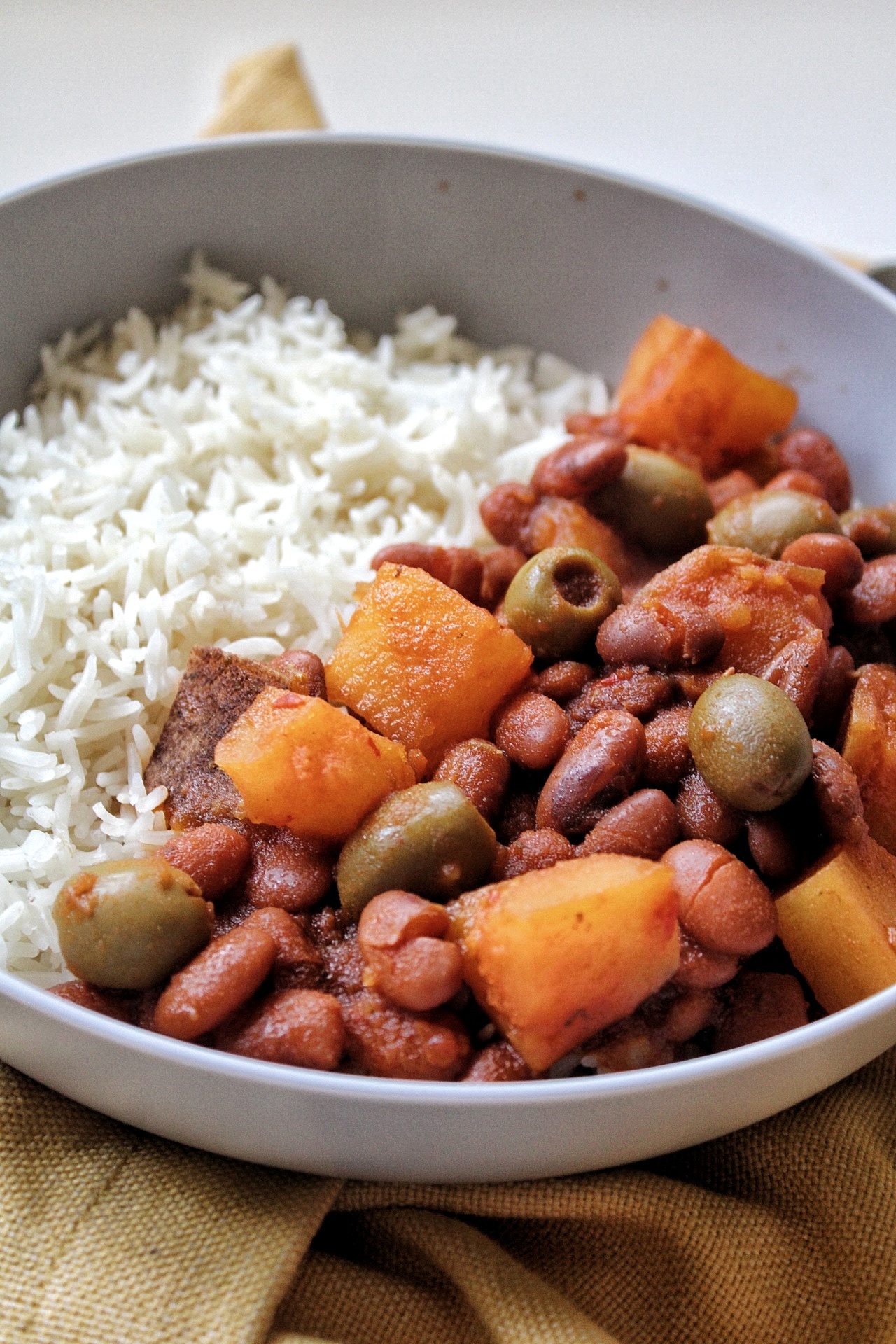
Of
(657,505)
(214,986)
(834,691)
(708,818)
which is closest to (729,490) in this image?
(657,505)

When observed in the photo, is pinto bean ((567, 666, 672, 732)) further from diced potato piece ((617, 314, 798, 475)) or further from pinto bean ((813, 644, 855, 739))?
diced potato piece ((617, 314, 798, 475))

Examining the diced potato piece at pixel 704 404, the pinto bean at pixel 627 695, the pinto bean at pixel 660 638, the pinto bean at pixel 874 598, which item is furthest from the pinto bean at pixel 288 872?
the diced potato piece at pixel 704 404

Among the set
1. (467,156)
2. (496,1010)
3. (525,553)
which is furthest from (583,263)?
(496,1010)

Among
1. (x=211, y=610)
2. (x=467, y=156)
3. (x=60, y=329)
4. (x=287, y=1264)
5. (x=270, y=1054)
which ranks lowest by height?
(x=287, y=1264)

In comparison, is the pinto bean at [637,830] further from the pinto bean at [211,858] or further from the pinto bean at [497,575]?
the pinto bean at [497,575]

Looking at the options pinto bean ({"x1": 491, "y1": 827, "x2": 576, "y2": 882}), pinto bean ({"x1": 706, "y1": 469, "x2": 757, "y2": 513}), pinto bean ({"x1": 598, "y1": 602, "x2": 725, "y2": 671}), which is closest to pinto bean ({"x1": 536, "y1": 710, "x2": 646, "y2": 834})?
pinto bean ({"x1": 491, "y1": 827, "x2": 576, "y2": 882})

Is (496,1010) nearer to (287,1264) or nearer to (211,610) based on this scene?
(287,1264)

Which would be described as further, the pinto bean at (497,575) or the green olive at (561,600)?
the pinto bean at (497,575)

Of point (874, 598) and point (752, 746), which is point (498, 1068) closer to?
point (752, 746)
